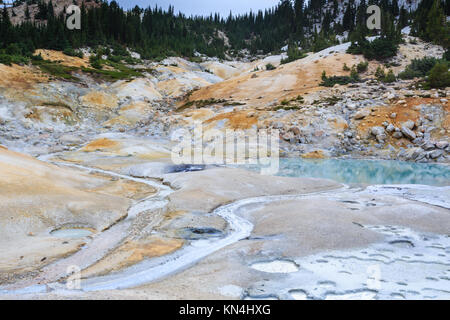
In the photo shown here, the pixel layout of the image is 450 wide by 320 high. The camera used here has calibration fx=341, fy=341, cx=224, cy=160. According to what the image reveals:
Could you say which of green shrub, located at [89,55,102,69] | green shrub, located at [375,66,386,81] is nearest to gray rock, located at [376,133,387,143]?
green shrub, located at [375,66,386,81]

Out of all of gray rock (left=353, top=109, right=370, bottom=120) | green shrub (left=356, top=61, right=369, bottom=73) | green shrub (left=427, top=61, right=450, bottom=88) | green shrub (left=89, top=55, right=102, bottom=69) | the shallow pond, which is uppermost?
green shrub (left=89, top=55, right=102, bottom=69)

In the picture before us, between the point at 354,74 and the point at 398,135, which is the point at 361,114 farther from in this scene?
the point at 354,74

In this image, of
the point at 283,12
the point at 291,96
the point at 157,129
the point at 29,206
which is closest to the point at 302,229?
the point at 29,206

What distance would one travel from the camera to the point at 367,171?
2484cm

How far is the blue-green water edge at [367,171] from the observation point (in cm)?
2112

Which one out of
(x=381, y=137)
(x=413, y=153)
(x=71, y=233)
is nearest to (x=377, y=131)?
(x=381, y=137)

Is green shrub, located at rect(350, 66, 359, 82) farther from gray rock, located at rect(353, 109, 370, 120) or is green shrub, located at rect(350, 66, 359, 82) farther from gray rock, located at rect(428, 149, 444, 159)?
gray rock, located at rect(428, 149, 444, 159)

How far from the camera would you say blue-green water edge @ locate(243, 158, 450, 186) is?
21.1 meters

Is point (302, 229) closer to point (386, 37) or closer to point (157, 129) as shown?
point (157, 129)

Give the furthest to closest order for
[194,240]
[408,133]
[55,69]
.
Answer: [55,69] < [408,133] < [194,240]

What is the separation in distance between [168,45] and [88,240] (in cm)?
9369

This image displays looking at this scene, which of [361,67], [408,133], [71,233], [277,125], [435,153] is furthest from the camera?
[361,67]

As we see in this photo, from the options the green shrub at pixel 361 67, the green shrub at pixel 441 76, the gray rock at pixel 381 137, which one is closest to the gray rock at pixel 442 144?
the gray rock at pixel 381 137

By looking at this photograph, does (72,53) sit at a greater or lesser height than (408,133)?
greater
